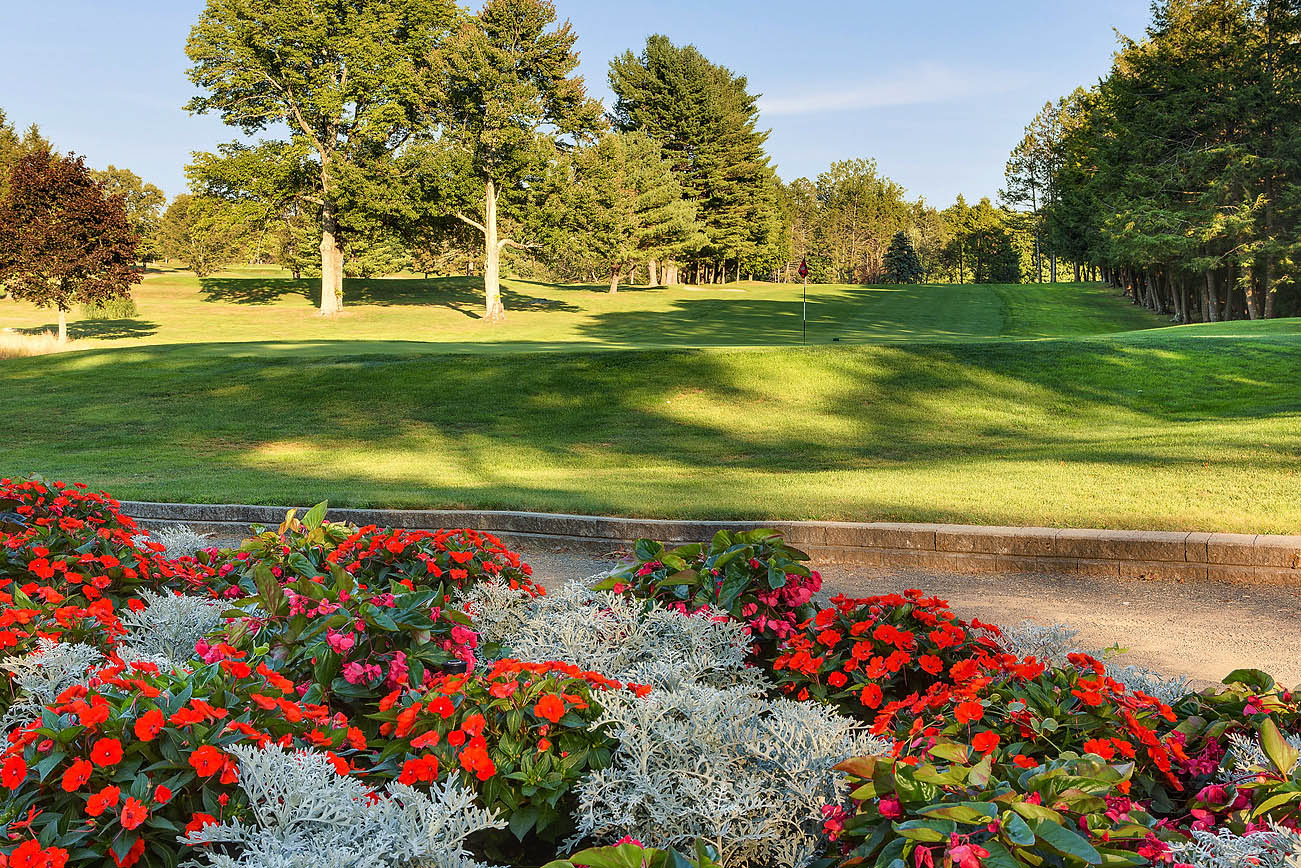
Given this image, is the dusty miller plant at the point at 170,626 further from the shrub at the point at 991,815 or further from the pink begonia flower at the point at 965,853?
the pink begonia flower at the point at 965,853

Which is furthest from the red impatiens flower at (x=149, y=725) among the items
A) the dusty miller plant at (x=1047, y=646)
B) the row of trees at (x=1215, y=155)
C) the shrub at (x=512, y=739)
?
the row of trees at (x=1215, y=155)

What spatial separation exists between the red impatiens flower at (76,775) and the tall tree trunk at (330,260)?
3761 centimetres

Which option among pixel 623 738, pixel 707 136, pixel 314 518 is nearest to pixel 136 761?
pixel 623 738

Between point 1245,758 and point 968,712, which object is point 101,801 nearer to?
point 968,712

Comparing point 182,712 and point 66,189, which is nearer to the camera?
point 182,712

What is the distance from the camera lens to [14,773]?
219 cm

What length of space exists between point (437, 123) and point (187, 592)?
118ft

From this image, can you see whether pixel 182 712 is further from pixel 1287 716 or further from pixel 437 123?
pixel 437 123

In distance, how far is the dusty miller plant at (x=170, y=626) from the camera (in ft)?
12.9

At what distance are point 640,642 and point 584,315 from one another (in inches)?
1547

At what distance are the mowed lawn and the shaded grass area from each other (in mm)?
53

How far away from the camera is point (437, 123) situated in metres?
37.8

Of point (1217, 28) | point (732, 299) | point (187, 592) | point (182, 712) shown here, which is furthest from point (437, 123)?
point (182, 712)

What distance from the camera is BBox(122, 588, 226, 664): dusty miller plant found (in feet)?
12.9
